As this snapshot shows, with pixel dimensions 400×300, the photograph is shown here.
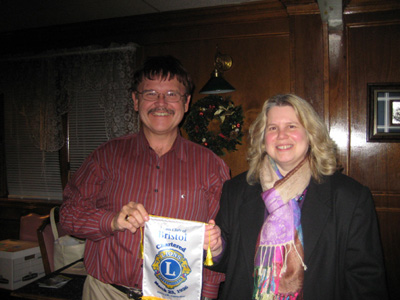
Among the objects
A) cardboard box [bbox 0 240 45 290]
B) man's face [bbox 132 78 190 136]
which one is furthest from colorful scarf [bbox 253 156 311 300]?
cardboard box [bbox 0 240 45 290]

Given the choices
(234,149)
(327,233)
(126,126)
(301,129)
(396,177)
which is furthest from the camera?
(126,126)

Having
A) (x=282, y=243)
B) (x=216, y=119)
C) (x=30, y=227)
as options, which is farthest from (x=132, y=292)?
(x=30, y=227)

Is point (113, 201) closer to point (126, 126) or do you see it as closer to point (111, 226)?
point (111, 226)

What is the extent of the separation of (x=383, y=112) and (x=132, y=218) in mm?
3000

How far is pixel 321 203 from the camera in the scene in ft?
4.43

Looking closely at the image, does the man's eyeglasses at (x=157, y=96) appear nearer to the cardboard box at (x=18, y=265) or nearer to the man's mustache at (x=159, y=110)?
the man's mustache at (x=159, y=110)

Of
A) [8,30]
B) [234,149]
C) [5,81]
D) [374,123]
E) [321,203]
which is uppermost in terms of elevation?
[8,30]

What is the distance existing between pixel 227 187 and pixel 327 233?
1.73 feet

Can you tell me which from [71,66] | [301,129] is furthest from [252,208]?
[71,66]

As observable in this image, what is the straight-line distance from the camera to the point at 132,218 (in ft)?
4.35

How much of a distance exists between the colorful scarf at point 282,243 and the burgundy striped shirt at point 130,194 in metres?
0.33

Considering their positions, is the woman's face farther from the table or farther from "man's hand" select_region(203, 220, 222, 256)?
the table

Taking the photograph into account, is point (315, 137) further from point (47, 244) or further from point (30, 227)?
point (30, 227)

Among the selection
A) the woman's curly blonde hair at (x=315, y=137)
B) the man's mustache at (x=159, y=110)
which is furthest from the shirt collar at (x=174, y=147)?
the woman's curly blonde hair at (x=315, y=137)
